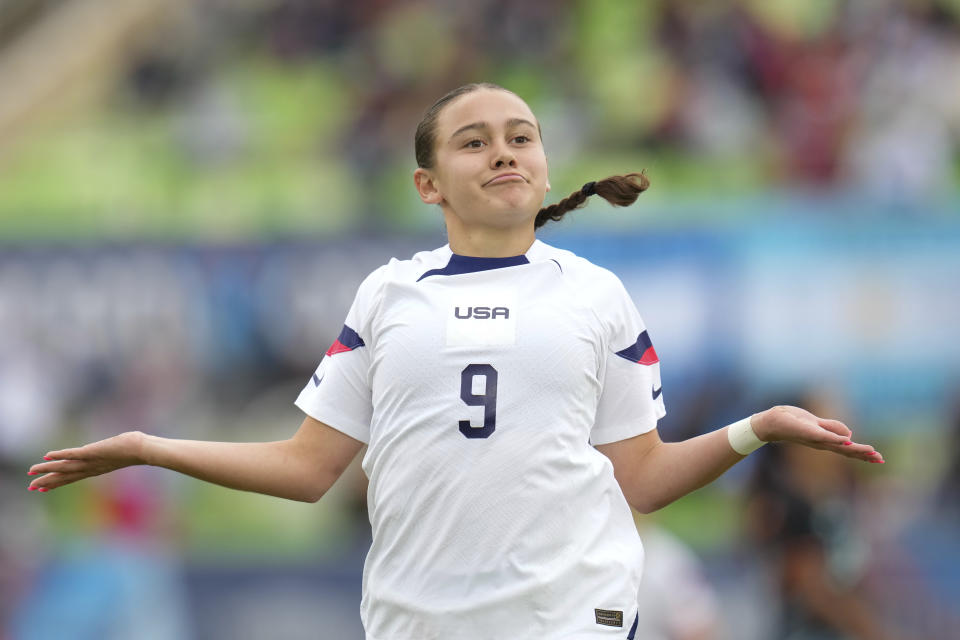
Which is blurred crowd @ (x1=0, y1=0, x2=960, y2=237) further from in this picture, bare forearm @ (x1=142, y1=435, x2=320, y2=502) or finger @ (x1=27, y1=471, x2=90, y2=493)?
finger @ (x1=27, y1=471, x2=90, y2=493)

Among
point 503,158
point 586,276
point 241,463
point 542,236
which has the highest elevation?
point 503,158

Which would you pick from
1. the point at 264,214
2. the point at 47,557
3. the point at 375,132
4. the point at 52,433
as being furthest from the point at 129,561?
the point at 375,132

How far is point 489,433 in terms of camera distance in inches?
114

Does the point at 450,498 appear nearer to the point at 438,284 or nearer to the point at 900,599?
the point at 438,284

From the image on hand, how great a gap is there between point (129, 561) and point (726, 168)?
5107 millimetres

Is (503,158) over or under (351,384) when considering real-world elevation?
over

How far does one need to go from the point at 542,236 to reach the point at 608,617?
5535mm

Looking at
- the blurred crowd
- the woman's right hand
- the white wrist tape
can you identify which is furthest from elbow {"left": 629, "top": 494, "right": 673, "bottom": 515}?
the blurred crowd

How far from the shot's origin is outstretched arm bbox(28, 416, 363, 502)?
3068 mm

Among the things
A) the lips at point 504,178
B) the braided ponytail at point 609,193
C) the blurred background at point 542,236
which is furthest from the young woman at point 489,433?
the blurred background at point 542,236

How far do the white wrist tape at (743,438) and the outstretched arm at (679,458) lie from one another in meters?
0.01

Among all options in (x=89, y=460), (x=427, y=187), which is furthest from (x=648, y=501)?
(x=89, y=460)

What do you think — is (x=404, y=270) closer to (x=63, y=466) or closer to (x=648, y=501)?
(x=648, y=501)

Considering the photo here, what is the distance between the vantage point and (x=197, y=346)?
991cm
